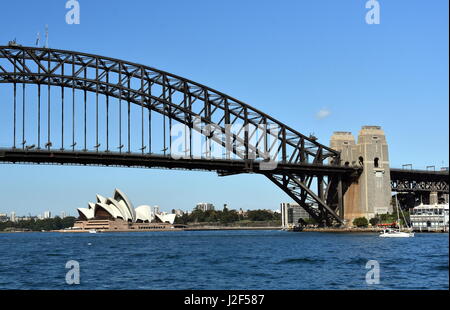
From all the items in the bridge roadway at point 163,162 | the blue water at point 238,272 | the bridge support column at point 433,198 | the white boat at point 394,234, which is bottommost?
the white boat at point 394,234

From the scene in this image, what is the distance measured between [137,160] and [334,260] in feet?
179

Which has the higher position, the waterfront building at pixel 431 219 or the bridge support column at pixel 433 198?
the bridge support column at pixel 433 198

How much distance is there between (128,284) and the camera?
117 feet

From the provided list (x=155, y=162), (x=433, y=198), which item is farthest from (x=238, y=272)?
(x=433, y=198)

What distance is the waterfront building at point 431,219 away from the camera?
12900cm

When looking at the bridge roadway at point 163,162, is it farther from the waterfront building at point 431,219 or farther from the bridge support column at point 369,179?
the waterfront building at point 431,219

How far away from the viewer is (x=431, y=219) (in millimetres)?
130250

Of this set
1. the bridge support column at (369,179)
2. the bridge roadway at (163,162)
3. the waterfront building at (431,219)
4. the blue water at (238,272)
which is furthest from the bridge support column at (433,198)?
the blue water at (238,272)

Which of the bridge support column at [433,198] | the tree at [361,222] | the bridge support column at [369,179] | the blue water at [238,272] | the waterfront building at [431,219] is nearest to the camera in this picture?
the blue water at [238,272]

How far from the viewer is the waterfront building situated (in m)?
129

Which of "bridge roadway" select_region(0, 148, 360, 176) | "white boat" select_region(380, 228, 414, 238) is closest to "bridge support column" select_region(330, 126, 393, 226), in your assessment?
"bridge roadway" select_region(0, 148, 360, 176)

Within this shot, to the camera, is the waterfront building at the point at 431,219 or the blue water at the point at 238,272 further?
the waterfront building at the point at 431,219
